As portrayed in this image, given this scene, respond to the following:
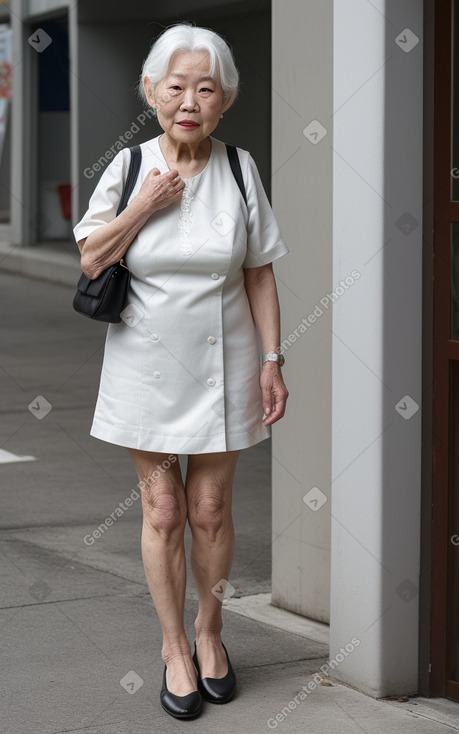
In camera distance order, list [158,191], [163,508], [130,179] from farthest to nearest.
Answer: [163,508], [130,179], [158,191]

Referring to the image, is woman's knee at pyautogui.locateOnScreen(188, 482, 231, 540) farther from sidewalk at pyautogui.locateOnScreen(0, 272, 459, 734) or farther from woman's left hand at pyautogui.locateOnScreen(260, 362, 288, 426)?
sidewalk at pyautogui.locateOnScreen(0, 272, 459, 734)

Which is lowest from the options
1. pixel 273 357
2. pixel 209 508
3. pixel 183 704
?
pixel 183 704

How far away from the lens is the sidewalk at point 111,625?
3.67 meters

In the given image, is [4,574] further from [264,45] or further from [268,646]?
[264,45]

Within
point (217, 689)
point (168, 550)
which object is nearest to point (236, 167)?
A: point (168, 550)

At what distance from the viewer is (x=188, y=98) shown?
11.4 feet

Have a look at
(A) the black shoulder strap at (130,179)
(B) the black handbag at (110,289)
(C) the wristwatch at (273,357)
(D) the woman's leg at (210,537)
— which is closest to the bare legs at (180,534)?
(D) the woman's leg at (210,537)

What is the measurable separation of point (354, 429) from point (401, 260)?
54 centimetres

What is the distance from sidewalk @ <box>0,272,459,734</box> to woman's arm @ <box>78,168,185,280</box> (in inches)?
51.8

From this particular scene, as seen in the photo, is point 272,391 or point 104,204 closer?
point 104,204

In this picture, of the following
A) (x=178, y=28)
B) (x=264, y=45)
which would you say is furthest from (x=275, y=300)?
(x=264, y=45)

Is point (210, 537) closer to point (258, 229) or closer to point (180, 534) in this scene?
point (180, 534)

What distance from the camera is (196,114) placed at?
3.49m

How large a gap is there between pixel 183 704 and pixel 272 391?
964mm
